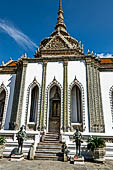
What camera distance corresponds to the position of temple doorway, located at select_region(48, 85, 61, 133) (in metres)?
14.1

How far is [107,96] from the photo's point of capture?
14.5 meters

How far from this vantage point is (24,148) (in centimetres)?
976

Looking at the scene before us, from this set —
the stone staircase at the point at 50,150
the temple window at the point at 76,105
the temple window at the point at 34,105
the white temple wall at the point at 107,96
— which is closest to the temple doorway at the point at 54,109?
the temple window at the point at 76,105

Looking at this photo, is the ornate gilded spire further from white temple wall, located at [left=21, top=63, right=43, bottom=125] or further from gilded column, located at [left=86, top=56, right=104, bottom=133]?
white temple wall, located at [left=21, top=63, right=43, bottom=125]

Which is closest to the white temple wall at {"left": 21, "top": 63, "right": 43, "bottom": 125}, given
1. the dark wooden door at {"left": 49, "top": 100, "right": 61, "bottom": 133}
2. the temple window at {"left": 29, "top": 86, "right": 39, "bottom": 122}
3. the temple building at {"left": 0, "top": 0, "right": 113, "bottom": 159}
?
the temple building at {"left": 0, "top": 0, "right": 113, "bottom": 159}

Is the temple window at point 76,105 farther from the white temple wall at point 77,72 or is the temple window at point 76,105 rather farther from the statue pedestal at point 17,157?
the statue pedestal at point 17,157

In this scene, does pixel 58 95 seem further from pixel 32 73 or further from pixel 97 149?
pixel 97 149

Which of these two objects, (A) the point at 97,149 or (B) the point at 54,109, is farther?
(B) the point at 54,109

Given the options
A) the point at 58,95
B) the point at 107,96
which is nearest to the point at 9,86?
the point at 58,95

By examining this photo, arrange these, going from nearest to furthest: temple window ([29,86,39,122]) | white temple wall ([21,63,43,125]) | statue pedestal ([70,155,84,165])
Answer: statue pedestal ([70,155,84,165]) → temple window ([29,86,39,122]) → white temple wall ([21,63,43,125])

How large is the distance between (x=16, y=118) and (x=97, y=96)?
26.3 ft

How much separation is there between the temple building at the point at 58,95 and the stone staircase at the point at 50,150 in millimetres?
A: 1667

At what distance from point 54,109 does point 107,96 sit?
562 cm

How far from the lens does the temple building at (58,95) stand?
1296cm
